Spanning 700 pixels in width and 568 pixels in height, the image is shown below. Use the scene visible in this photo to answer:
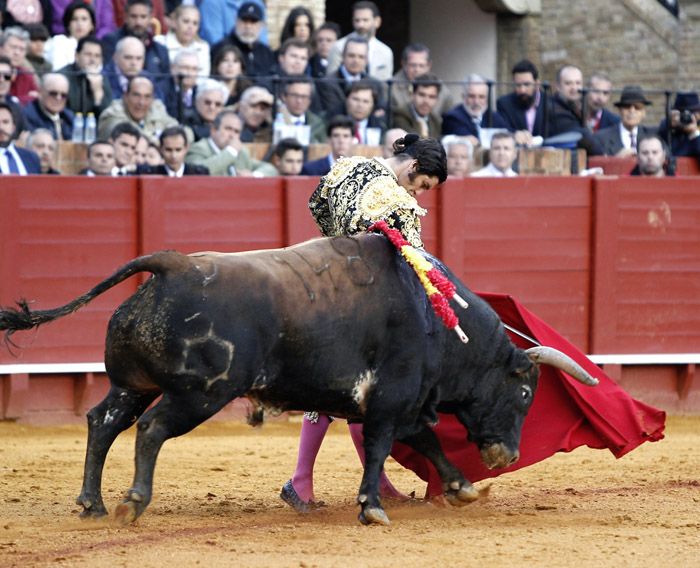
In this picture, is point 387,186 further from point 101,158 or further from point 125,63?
point 125,63

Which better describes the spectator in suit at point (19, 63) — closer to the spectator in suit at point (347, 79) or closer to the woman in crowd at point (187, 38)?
the woman in crowd at point (187, 38)

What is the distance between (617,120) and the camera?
11023mm

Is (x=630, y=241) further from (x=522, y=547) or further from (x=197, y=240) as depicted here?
(x=522, y=547)

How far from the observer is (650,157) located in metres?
9.68

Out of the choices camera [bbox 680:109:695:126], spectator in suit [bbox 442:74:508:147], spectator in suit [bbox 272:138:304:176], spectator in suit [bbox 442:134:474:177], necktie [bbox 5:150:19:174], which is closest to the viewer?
necktie [bbox 5:150:19:174]

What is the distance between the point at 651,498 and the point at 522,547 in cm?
137

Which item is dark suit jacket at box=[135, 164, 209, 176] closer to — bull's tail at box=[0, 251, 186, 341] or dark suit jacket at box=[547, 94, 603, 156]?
dark suit jacket at box=[547, 94, 603, 156]

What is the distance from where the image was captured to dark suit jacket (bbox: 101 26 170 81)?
9.87 metres

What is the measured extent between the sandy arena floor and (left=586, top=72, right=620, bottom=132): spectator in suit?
3.69 metres

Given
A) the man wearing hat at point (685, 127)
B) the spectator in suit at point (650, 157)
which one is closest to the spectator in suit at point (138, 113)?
the spectator in suit at point (650, 157)

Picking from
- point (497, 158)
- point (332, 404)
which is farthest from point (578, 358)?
point (497, 158)

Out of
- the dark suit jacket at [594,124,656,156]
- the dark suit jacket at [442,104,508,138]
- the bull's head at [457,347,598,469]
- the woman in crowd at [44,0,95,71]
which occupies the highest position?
the woman in crowd at [44,0,95,71]

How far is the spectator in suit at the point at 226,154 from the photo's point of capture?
9.11 meters

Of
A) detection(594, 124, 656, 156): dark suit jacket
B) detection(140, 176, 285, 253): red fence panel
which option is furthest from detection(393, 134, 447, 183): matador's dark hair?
detection(594, 124, 656, 156): dark suit jacket
